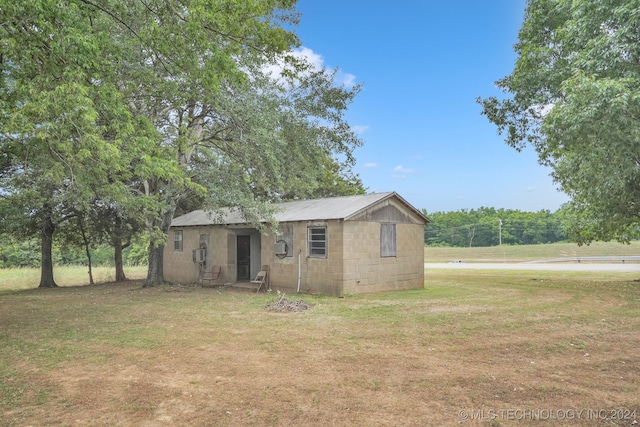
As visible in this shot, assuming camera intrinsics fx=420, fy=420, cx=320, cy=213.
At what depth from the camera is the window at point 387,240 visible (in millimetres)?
14250

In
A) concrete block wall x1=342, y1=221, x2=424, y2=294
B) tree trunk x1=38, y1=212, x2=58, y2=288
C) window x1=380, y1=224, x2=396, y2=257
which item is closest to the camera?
concrete block wall x1=342, y1=221, x2=424, y2=294

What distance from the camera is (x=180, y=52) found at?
7.27 meters

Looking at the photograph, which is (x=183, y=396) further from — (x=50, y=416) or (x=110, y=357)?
(x=110, y=357)

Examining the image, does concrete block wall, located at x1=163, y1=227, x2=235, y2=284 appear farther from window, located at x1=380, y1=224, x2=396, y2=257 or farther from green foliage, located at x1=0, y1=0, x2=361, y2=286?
window, located at x1=380, y1=224, x2=396, y2=257

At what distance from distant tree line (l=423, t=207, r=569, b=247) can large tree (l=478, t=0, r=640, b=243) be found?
46.3 metres

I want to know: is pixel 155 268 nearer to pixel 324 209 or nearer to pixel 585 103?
pixel 324 209

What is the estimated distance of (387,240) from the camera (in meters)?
14.4

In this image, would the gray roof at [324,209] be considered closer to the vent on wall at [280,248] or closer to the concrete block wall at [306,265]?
the concrete block wall at [306,265]

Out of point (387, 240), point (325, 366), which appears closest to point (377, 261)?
point (387, 240)

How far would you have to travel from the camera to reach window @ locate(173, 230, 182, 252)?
19609 mm

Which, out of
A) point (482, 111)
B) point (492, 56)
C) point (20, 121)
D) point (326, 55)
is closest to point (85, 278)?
point (326, 55)

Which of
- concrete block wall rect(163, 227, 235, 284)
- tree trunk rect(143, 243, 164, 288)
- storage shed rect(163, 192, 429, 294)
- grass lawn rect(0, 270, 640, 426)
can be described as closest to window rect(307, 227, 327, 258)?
storage shed rect(163, 192, 429, 294)

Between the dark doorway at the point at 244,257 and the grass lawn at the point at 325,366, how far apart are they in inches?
293

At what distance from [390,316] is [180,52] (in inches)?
266
